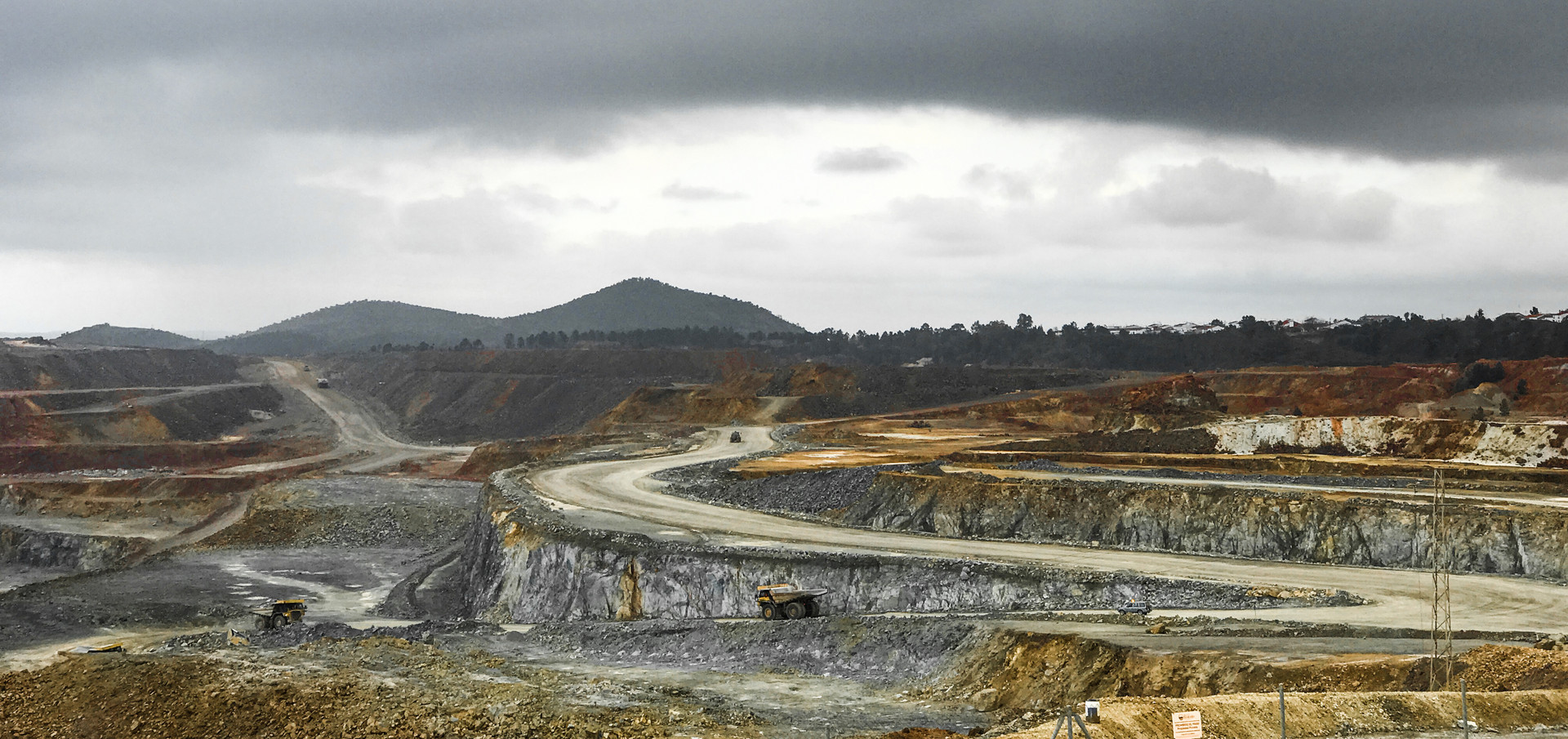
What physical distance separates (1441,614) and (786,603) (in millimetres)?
18907

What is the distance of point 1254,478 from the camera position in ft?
184

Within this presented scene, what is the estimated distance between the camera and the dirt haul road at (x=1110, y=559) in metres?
32.6

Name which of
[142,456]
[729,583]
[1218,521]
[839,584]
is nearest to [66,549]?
[142,456]

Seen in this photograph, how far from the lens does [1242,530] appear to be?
45250 mm

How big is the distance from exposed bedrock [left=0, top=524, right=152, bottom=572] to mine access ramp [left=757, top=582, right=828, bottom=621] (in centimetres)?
5937

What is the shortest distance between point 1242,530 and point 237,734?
36.7m

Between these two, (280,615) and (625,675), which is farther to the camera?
(280,615)

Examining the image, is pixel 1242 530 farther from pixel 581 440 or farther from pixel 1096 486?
pixel 581 440

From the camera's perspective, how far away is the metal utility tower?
23203mm

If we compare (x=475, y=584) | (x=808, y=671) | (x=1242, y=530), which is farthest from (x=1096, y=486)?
(x=475, y=584)

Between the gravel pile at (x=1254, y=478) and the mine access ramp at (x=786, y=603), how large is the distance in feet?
84.4

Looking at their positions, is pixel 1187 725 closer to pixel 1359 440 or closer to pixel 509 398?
pixel 1359 440

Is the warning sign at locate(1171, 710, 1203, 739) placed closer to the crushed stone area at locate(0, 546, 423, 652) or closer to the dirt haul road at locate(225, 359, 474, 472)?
the crushed stone area at locate(0, 546, 423, 652)

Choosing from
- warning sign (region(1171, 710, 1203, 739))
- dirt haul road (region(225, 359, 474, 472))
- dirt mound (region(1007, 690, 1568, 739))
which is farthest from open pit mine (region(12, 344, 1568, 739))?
dirt haul road (region(225, 359, 474, 472))
